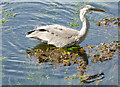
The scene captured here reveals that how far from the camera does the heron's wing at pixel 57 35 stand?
9.23 m

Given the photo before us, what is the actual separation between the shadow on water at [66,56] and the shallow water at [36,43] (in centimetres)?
16

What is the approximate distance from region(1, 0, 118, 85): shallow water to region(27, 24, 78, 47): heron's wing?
487mm

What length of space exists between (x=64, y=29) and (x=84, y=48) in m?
1.02

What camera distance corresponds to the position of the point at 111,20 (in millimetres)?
10977

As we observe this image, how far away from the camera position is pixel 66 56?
29.0 ft

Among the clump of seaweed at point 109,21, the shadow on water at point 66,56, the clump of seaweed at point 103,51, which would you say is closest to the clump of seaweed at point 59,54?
the shadow on water at point 66,56

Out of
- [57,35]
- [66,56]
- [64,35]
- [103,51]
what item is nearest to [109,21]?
[103,51]

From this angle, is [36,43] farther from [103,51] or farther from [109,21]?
[109,21]

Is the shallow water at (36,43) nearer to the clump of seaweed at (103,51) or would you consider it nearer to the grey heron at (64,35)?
the clump of seaweed at (103,51)

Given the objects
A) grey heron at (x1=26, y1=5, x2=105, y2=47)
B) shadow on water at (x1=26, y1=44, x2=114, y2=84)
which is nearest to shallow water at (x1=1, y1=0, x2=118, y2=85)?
shadow on water at (x1=26, y1=44, x2=114, y2=84)

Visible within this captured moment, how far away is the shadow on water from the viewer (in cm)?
787

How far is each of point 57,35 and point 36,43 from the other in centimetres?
98

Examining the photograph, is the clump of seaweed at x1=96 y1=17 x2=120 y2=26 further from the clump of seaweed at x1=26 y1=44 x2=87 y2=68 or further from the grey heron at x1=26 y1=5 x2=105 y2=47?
the clump of seaweed at x1=26 y1=44 x2=87 y2=68

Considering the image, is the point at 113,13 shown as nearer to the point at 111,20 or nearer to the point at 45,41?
the point at 111,20
